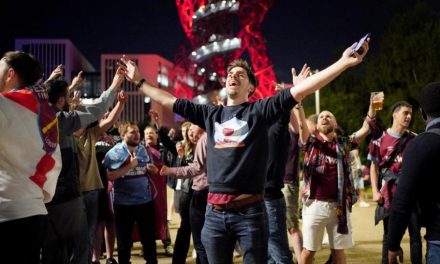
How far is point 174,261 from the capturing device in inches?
250

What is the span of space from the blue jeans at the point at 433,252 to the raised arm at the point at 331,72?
118 cm

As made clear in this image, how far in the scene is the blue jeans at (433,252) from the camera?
9.18ft

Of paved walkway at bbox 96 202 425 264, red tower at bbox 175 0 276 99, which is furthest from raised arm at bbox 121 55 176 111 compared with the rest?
red tower at bbox 175 0 276 99

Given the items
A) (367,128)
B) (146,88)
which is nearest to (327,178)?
(367,128)

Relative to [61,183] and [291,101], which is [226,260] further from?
[61,183]

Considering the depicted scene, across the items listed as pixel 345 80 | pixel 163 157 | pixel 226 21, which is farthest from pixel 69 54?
pixel 163 157

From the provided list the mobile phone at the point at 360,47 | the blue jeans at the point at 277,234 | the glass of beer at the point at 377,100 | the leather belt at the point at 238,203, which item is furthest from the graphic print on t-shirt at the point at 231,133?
the glass of beer at the point at 377,100

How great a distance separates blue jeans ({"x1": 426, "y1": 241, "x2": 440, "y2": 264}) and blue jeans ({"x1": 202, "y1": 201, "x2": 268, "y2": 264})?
1.13 m

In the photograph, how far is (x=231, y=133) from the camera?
3.65 metres

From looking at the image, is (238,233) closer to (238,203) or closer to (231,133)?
(238,203)

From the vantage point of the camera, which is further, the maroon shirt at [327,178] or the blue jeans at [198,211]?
the blue jeans at [198,211]

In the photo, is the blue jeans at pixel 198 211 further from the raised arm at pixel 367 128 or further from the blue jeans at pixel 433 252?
the blue jeans at pixel 433 252

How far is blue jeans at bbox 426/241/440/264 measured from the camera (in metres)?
2.80

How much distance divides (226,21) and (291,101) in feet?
219
